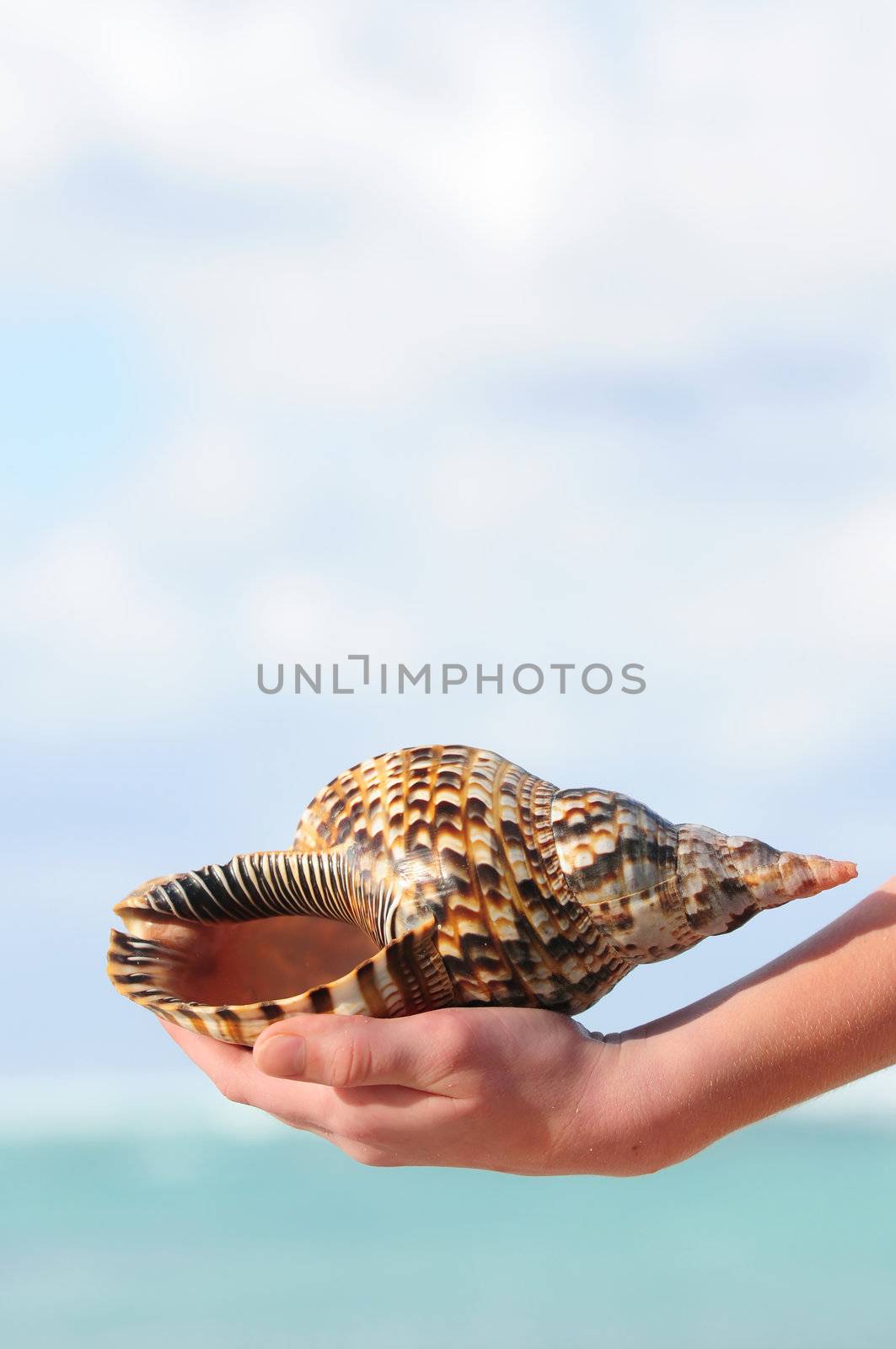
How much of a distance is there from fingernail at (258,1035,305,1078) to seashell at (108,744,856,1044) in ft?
0.32

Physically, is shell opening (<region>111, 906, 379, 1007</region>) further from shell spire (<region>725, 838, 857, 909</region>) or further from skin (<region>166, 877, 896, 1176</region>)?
shell spire (<region>725, 838, 857, 909</region>)

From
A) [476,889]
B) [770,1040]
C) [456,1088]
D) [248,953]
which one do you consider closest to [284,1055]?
[456,1088]

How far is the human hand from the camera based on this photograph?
186 centimetres

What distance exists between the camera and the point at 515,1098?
198 centimetres

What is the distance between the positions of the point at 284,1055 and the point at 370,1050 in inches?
5.1

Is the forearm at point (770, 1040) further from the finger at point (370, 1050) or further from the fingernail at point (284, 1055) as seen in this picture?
the fingernail at point (284, 1055)

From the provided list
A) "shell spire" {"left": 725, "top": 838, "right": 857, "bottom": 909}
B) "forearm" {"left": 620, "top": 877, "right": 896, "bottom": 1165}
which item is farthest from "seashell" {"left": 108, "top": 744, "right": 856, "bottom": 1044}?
"forearm" {"left": 620, "top": 877, "right": 896, "bottom": 1165}

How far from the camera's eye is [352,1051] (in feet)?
6.07

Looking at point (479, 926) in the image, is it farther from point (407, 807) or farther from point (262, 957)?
point (262, 957)

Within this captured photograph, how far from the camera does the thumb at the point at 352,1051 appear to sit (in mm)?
1830

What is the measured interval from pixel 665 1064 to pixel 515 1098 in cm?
27

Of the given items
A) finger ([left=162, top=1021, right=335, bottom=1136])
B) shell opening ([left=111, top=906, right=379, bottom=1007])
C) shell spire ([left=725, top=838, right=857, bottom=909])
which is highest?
shell spire ([left=725, top=838, right=857, bottom=909])

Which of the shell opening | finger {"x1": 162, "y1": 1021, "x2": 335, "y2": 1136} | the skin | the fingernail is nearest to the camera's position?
the fingernail

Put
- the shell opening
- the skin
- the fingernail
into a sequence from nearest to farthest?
the fingernail, the skin, the shell opening
